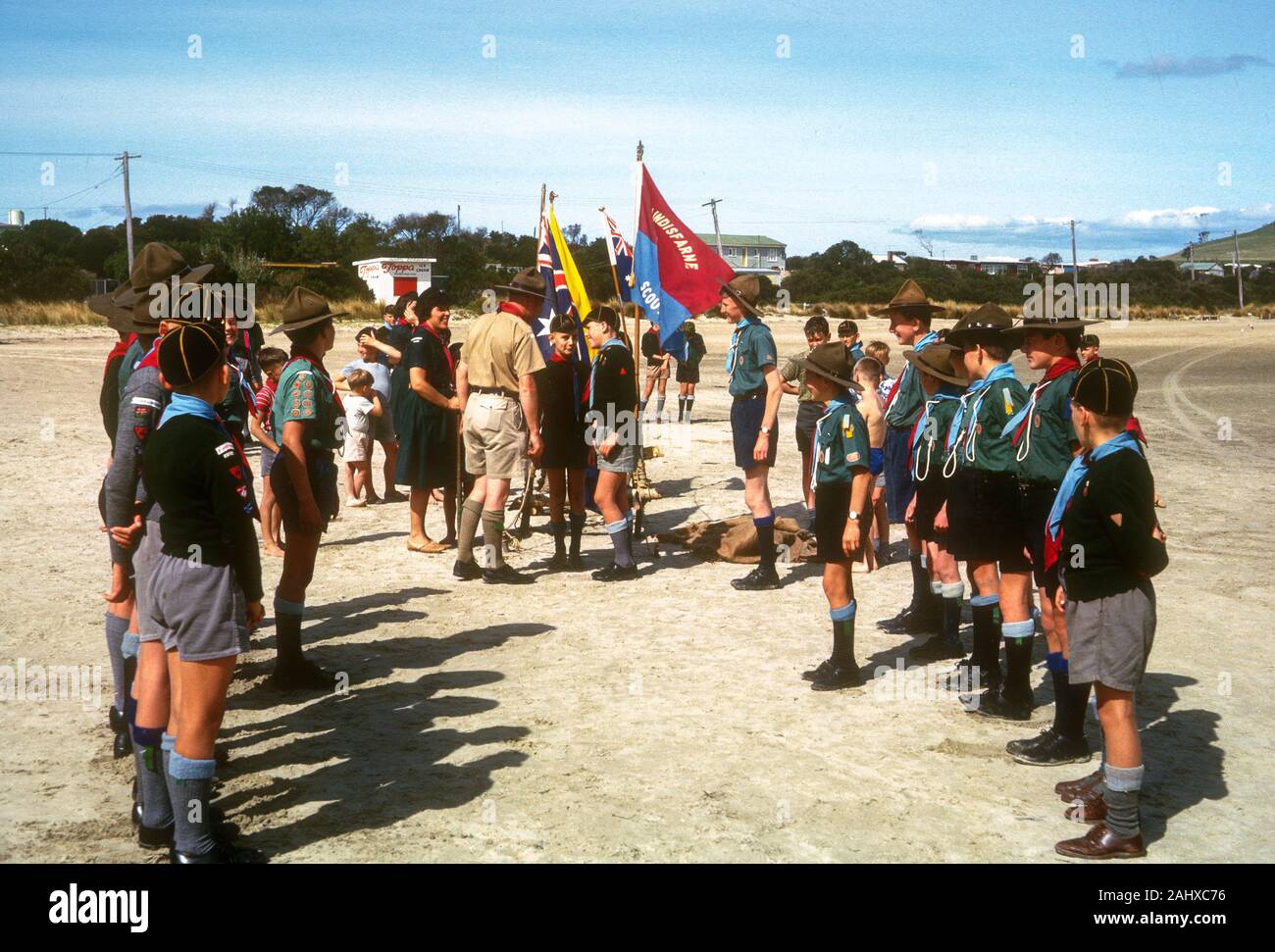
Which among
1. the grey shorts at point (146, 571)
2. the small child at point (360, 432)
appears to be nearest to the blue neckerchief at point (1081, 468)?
the grey shorts at point (146, 571)

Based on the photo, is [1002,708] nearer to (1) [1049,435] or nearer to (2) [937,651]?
(2) [937,651]

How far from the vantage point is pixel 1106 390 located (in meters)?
4.41

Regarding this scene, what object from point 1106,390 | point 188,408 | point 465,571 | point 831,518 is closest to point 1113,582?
point 1106,390

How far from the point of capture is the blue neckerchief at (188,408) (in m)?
4.16

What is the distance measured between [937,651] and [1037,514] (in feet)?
5.69

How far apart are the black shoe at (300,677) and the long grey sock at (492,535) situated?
2.65 m

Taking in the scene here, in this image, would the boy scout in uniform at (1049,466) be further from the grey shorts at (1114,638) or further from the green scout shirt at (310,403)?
the green scout shirt at (310,403)

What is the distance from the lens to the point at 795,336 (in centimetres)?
5059

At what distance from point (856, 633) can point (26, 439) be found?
42.5 feet

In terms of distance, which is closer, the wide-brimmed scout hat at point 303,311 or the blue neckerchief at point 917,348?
the wide-brimmed scout hat at point 303,311

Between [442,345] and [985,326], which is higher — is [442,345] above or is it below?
above

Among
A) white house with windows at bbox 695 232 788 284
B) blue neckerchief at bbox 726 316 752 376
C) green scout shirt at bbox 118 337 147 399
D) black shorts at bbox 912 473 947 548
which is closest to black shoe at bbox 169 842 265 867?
green scout shirt at bbox 118 337 147 399

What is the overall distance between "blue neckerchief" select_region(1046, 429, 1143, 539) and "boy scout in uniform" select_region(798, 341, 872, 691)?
166 centimetres
